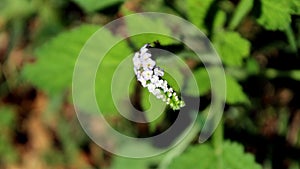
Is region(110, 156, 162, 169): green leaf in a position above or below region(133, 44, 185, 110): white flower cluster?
above

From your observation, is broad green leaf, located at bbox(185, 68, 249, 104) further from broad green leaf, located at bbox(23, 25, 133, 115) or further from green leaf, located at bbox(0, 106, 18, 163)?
green leaf, located at bbox(0, 106, 18, 163)

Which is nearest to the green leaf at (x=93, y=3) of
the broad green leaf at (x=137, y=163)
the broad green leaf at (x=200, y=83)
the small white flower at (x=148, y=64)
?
the broad green leaf at (x=200, y=83)

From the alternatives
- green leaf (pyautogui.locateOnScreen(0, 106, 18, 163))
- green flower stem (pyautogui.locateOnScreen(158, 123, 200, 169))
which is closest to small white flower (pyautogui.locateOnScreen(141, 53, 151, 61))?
green flower stem (pyautogui.locateOnScreen(158, 123, 200, 169))

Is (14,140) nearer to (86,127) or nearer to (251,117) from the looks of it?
(86,127)

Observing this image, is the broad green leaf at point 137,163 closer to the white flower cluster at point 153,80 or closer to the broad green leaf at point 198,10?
the broad green leaf at point 198,10

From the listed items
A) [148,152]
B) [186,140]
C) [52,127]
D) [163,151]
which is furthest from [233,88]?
[52,127]

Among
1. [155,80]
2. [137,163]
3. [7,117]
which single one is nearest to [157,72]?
[155,80]
